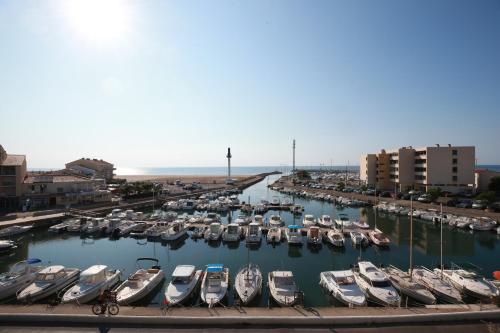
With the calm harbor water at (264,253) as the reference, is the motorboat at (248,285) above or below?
above

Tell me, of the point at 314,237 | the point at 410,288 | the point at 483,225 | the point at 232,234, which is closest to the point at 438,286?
the point at 410,288

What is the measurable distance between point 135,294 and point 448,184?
68470 millimetres

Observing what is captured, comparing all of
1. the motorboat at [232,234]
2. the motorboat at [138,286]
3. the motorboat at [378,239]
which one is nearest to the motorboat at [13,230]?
the motorboat at [232,234]

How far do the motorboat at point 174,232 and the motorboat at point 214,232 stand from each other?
3.45 metres

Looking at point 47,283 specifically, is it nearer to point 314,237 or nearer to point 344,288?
point 344,288

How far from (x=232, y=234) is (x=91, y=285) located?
16977 millimetres

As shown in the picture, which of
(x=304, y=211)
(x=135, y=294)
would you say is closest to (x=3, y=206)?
(x=135, y=294)

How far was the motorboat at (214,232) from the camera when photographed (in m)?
33.9

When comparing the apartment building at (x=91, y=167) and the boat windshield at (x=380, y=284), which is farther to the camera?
the apartment building at (x=91, y=167)

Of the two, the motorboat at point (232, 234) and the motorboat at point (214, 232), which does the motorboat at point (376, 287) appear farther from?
the motorboat at point (214, 232)

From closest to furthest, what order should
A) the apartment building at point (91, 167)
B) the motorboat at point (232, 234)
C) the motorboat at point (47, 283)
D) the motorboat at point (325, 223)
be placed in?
the motorboat at point (47, 283), the motorboat at point (232, 234), the motorboat at point (325, 223), the apartment building at point (91, 167)

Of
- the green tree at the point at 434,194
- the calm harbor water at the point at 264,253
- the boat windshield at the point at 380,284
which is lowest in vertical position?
the calm harbor water at the point at 264,253

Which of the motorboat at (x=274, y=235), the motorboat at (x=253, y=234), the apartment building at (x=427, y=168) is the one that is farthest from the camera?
the apartment building at (x=427, y=168)

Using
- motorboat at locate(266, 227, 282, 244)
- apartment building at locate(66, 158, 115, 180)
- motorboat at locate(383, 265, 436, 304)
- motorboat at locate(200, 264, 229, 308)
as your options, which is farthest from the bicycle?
apartment building at locate(66, 158, 115, 180)
